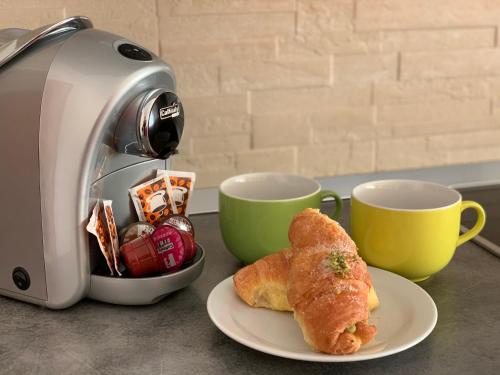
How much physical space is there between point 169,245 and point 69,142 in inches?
6.3

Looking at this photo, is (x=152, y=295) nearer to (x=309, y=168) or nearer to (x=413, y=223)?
(x=413, y=223)

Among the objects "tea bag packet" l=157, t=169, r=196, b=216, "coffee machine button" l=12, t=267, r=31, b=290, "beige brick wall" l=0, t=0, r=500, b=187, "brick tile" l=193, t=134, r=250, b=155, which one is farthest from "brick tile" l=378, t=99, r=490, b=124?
"coffee machine button" l=12, t=267, r=31, b=290

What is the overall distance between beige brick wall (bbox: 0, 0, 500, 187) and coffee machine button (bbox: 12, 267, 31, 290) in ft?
1.24

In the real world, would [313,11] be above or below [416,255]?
above


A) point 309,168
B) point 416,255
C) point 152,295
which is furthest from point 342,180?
point 152,295

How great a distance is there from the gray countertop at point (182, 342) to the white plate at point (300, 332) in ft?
0.06

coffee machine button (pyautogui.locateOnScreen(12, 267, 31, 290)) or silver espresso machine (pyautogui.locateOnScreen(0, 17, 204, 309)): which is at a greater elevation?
silver espresso machine (pyautogui.locateOnScreen(0, 17, 204, 309))

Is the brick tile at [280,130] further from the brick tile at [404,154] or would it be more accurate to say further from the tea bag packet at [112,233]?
the tea bag packet at [112,233]

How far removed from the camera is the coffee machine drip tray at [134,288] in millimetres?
793

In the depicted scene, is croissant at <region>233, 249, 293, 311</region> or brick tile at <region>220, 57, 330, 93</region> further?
brick tile at <region>220, 57, 330, 93</region>

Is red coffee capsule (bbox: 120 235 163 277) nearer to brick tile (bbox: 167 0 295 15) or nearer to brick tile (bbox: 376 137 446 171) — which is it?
brick tile (bbox: 167 0 295 15)

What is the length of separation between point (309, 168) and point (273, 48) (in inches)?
8.0

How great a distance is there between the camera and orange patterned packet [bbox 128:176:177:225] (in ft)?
2.76

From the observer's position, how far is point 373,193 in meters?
0.95
